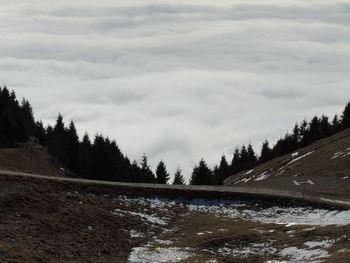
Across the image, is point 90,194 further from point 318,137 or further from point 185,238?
point 318,137

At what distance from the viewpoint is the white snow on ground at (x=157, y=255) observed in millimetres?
34244

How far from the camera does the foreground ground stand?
1336 inches

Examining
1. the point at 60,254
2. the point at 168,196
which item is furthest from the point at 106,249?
the point at 168,196

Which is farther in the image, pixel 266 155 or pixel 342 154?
pixel 266 155

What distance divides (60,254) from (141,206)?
693 inches

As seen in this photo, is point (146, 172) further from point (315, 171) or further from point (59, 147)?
point (315, 171)

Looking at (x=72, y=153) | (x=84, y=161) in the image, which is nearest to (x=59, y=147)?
(x=72, y=153)

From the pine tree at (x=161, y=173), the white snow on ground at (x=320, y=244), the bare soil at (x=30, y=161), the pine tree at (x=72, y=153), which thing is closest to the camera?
the white snow on ground at (x=320, y=244)

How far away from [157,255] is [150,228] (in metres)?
8.27

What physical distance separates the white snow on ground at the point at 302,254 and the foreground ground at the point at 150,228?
0.22ft

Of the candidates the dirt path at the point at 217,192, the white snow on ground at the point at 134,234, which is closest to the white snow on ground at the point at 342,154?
the dirt path at the point at 217,192

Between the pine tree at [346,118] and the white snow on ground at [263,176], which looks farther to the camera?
the pine tree at [346,118]

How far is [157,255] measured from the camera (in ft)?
117

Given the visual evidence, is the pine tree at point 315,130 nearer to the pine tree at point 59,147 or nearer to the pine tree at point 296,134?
the pine tree at point 296,134
